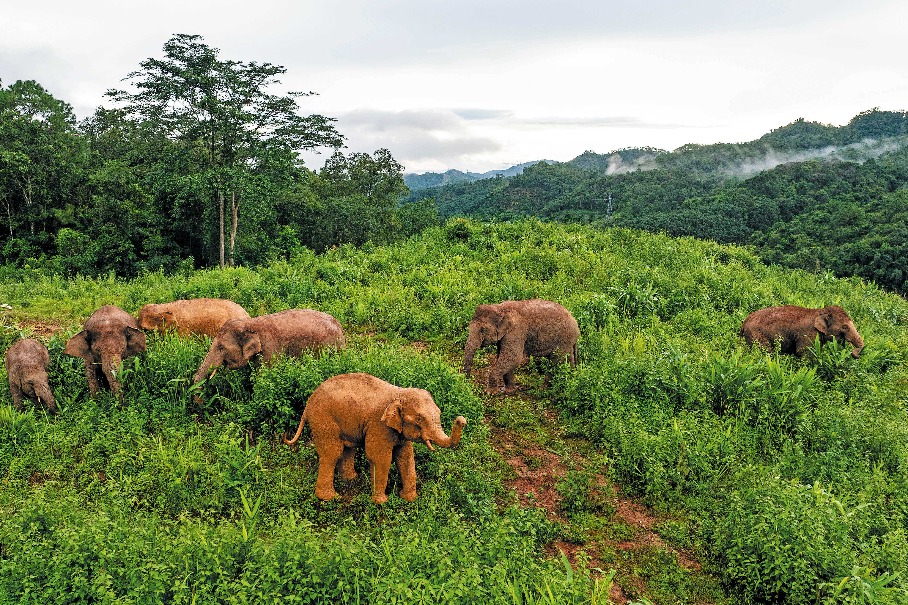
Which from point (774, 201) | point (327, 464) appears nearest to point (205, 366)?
point (327, 464)

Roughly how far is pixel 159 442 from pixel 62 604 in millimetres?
2377

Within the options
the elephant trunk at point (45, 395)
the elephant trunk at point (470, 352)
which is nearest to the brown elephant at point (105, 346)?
the elephant trunk at point (45, 395)

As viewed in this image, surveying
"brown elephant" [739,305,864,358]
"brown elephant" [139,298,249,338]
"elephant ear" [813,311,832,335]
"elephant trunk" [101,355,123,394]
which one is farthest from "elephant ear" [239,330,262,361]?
"elephant ear" [813,311,832,335]

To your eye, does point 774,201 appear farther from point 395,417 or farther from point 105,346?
point 105,346

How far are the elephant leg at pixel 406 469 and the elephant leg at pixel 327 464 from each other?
606 millimetres

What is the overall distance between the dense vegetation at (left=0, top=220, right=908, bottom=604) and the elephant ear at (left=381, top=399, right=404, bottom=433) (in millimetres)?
806

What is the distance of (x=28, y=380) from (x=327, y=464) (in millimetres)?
4573

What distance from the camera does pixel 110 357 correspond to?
7.83 metres

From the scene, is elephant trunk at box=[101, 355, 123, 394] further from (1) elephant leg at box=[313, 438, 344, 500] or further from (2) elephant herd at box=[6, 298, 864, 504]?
(1) elephant leg at box=[313, 438, 344, 500]

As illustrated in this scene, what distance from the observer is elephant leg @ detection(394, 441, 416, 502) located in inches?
229

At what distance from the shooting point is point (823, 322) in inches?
393

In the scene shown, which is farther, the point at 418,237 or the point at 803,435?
the point at 418,237

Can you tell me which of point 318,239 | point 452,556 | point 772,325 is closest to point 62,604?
point 452,556

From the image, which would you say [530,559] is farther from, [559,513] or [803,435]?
[803,435]
